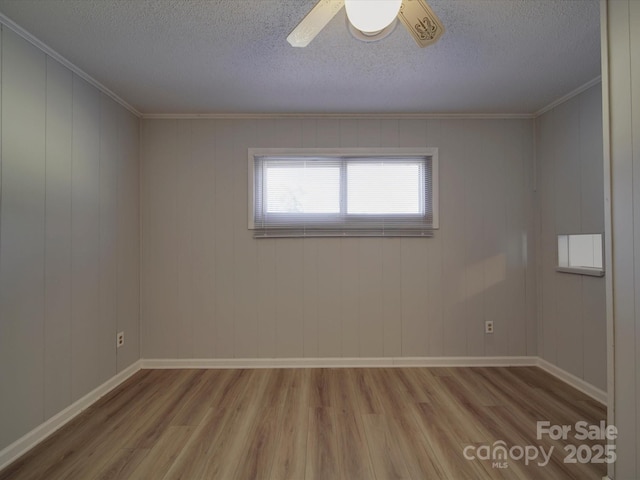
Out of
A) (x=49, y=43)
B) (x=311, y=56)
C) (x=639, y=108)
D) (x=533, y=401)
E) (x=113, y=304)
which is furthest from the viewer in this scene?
(x=113, y=304)

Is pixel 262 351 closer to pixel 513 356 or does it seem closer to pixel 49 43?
pixel 513 356

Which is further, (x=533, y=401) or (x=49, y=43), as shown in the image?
(x=533, y=401)

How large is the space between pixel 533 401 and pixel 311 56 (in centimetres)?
289

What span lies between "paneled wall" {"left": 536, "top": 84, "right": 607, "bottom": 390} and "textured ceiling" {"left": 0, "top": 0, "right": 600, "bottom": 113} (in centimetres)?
26

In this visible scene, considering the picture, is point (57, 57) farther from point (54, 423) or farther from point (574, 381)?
point (574, 381)

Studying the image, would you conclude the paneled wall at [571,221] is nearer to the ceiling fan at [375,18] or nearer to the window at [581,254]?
the window at [581,254]

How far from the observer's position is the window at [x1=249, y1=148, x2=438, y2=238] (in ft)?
9.45

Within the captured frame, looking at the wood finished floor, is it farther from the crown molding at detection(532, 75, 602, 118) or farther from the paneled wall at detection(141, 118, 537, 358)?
the crown molding at detection(532, 75, 602, 118)

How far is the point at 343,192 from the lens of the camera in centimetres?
290

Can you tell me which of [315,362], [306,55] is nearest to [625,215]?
[306,55]

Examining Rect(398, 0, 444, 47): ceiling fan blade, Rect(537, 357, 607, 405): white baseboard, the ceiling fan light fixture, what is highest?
Rect(398, 0, 444, 47): ceiling fan blade

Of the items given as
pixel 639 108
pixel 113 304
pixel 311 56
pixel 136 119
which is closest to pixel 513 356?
pixel 639 108

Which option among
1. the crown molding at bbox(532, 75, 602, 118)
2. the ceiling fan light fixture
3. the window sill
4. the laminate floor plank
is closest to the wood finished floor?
the laminate floor plank

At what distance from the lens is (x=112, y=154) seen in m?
2.53
